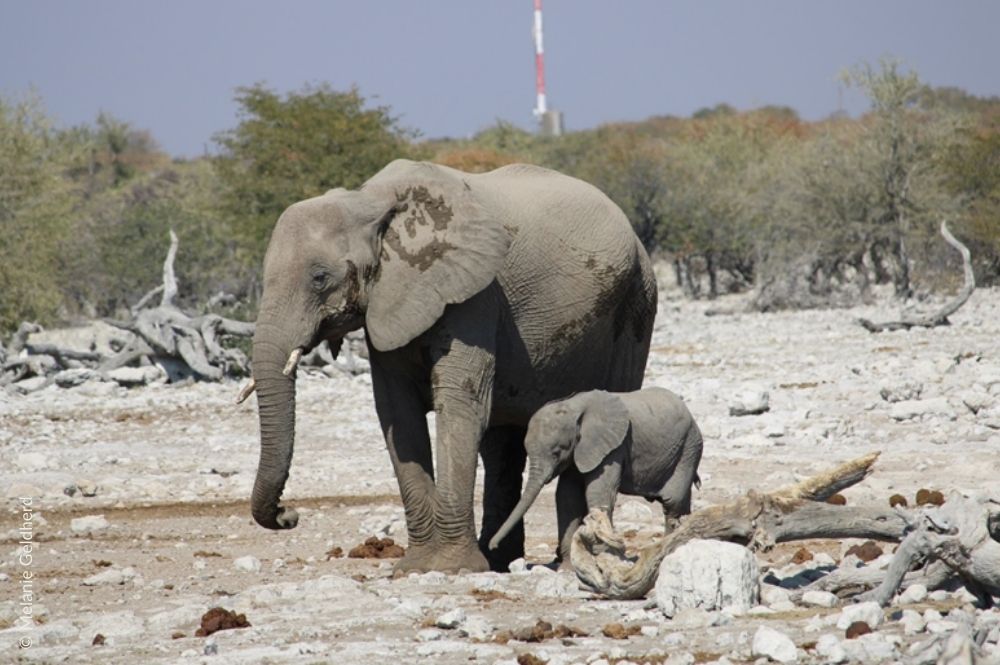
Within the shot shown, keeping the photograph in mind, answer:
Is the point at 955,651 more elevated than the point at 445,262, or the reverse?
the point at 445,262

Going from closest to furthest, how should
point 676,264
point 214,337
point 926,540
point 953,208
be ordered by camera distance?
point 926,540
point 214,337
point 953,208
point 676,264

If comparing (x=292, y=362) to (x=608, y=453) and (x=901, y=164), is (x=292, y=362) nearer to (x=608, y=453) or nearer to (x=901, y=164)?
(x=608, y=453)

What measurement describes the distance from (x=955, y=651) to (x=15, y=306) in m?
23.1

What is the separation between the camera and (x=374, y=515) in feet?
38.4

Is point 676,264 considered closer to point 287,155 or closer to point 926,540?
point 287,155

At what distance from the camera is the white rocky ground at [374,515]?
21.8ft

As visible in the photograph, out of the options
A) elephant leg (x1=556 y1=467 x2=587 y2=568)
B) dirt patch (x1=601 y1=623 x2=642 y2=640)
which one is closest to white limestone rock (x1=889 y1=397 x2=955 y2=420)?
elephant leg (x1=556 y1=467 x2=587 y2=568)

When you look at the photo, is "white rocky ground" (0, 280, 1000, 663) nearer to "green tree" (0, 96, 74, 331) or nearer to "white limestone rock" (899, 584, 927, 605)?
"white limestone rock" (899, 584, 927, 605)

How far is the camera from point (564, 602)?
25.0ft

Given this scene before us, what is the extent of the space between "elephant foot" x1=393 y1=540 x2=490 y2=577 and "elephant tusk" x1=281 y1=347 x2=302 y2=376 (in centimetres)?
131

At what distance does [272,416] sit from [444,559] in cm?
122

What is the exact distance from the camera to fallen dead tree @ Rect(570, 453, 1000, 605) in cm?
670

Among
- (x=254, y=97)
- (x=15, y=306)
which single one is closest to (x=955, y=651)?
(x=15, y=306)

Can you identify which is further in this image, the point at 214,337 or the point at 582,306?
the point at 214,337
